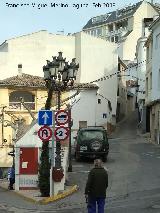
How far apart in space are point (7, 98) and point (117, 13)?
2193 inches

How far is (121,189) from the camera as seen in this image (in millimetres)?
17891

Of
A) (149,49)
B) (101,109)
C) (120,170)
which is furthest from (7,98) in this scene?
(120,170)

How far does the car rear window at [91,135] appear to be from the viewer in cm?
2780

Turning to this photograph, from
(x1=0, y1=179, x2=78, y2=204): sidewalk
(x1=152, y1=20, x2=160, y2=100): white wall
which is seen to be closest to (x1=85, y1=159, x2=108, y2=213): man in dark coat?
(x1=0, y1=179, x2=78, y2=204): sidewalk

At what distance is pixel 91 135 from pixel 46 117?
38.6ft

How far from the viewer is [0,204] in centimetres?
1617

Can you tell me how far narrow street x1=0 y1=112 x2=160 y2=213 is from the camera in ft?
47.9

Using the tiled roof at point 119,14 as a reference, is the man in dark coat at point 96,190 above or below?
below

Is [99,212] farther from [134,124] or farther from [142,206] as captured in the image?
[134,124]

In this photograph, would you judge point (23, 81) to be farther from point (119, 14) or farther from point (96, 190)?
point (119, 14)

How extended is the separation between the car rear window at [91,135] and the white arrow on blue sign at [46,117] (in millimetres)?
11310

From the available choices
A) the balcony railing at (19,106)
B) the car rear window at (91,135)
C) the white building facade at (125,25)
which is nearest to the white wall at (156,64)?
the balcony railing at (19,106)

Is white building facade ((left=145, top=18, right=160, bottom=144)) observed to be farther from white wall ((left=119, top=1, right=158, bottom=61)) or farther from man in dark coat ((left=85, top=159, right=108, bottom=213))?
white wall ((left=119, top=1, right=158, bottom=61))

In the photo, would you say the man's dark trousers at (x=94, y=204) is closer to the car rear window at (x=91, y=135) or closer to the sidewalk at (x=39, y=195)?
the sidewalk at (x=39, y=195)
